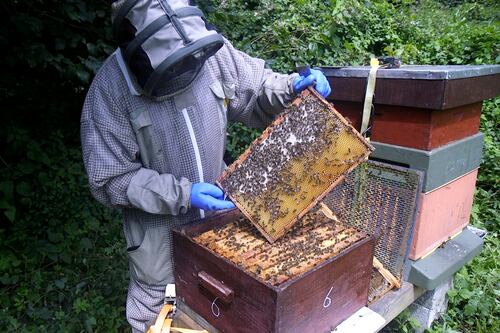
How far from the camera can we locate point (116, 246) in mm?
3777

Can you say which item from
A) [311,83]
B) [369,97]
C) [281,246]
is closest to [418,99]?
[369,97]

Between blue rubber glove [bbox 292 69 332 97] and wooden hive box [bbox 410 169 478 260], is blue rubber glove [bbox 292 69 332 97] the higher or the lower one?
the higher one

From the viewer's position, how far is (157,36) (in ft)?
4.47

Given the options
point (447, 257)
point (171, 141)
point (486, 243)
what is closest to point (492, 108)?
point (486, 243)

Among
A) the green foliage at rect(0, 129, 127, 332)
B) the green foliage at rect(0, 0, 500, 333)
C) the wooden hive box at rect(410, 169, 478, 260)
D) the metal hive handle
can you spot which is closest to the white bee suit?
the metal hive handle

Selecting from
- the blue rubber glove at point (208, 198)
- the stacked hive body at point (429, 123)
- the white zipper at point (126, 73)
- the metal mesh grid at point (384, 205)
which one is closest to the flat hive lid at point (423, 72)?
the stacked hive body at point (429, 123)

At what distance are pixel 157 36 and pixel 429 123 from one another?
4.02 feet

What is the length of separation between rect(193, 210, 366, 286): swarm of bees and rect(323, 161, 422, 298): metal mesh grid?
0.39 metres

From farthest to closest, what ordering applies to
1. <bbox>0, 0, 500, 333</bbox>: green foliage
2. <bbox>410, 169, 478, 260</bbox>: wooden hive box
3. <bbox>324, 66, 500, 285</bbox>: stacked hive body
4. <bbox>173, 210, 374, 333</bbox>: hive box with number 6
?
1. <bbox>0, 0, 500, 333</bbox>: green foliage
2. <bbox>410, 169, 478, 260</bbox>: wooden hive box
3. <bbox>324, 66, 500, 285</bbox>: stacked hive body
4. <bbox>173, 210, 374, 333</bbox>: hive box with number 6

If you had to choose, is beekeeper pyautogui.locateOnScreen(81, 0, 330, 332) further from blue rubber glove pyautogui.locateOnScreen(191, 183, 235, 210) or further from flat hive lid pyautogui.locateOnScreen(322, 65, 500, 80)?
flat hive lid pyautogui.locateOnScreen(322, 65, 500, 80)

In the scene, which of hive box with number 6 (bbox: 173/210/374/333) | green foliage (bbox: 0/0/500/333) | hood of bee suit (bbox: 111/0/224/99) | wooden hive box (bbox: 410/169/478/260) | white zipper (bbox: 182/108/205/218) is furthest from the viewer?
green foliage (bbox: 0/0/500/333)

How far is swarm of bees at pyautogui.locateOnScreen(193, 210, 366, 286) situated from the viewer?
1306 millimetres

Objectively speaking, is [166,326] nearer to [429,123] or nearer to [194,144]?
[194,144]

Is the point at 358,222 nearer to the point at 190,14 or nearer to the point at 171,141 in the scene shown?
the point at 171,141
